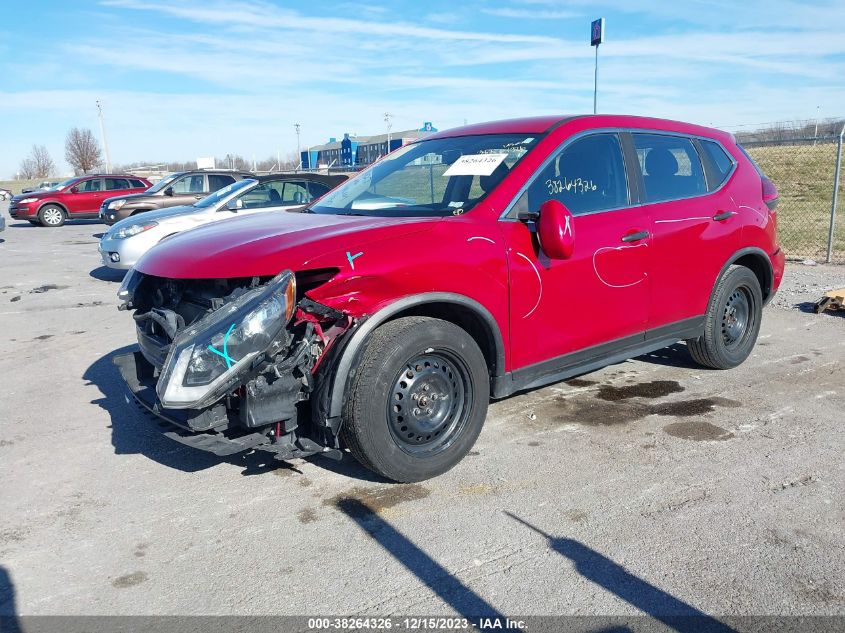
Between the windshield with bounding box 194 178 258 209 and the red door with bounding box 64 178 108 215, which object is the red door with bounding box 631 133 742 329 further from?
the red door with bounding box 64 178 108 215

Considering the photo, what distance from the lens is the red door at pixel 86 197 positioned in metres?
22.2

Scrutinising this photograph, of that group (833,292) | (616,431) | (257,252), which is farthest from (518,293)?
(833,292)

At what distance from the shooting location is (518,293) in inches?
154

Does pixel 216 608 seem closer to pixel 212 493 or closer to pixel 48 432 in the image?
pixel 212 493

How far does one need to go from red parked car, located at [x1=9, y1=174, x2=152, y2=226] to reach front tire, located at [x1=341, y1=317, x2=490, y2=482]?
21629 mm

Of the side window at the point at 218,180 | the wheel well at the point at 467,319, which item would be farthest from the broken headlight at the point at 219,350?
the side window at the point at 218,180

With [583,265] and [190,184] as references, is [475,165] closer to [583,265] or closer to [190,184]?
[583,265]

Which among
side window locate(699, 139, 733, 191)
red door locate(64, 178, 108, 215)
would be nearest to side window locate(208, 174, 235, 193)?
red door locate(64, 178, 108, 215)

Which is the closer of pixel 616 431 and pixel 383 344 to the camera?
pixel 383 344

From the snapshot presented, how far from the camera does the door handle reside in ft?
14.5

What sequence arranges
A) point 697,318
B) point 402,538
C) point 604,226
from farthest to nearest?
point 697,318, point 604,226, point 402,538

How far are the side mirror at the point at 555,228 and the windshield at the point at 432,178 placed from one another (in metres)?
0.38

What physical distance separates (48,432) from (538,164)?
3.62 meters

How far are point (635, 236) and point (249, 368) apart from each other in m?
2.65
